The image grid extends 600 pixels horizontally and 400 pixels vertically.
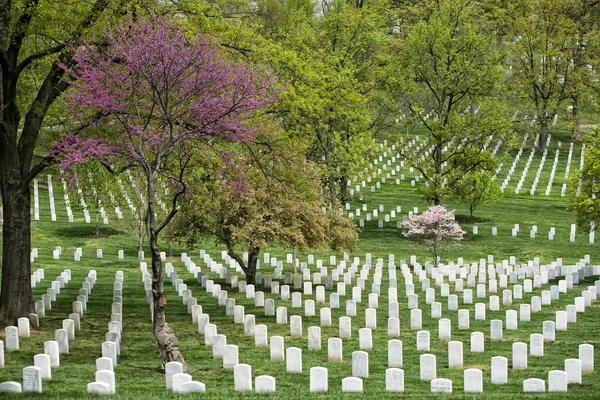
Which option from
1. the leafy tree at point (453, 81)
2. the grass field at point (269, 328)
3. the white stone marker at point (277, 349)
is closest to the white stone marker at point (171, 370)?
the grass field at point (269, 328)

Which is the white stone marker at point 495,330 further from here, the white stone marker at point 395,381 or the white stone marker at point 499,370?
the white stone marker at point 395,381

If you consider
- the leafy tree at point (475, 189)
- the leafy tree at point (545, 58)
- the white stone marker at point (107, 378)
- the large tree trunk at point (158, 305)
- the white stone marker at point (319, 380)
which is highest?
the leafy tree at point (545, 58)

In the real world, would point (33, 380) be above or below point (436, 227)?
below

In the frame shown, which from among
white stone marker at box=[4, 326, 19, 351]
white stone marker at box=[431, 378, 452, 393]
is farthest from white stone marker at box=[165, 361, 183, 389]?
white stone marker at box=[4, 326, 19, 351]

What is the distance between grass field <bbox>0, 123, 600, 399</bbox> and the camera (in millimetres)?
16406

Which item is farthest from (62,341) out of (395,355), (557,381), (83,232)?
(83,232)

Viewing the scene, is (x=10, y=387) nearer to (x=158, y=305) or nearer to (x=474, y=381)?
(x=158, y=305)

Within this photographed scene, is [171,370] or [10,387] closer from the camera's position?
[10,387]

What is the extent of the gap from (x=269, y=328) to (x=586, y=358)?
804 centimetres

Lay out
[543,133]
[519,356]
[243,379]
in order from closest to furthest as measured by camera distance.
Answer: [243,379], [519,356], [543,133]

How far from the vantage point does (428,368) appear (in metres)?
17.1

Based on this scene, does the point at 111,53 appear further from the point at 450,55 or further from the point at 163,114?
the point at 450,55

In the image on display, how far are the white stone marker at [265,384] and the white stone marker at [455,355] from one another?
193 inches

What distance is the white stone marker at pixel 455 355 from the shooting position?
18.7 meters
